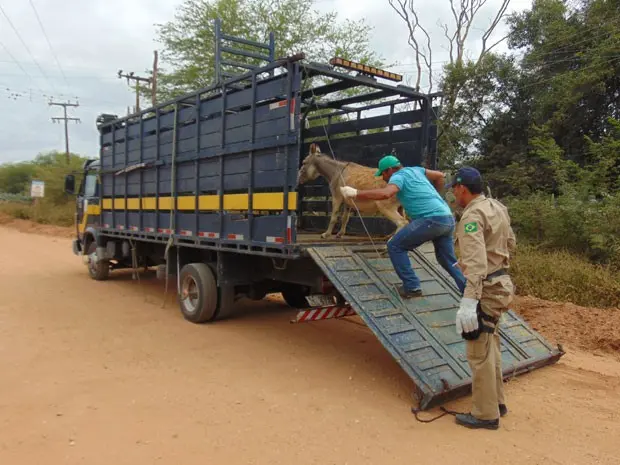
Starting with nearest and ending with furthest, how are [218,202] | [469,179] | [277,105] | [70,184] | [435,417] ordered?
[469,179]
[435,417]
[277,105]
[218,202]
[70,184]

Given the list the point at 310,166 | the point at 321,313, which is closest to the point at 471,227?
the point at 321,313

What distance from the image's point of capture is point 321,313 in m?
5.06

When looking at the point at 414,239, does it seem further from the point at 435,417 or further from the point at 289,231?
the point at 435,417

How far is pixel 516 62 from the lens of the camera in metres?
15.9

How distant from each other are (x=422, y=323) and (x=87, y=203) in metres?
8.18

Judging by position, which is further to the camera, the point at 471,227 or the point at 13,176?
the point at 13,176

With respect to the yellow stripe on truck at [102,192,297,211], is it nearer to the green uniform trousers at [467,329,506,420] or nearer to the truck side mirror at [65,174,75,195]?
the truck side mirror at [65,174,75,195]

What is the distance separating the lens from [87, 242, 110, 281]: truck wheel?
991 centimetres

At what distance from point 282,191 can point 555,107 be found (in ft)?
40.8

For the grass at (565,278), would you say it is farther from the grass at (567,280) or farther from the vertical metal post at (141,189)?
the vertical metal post at (141,189)

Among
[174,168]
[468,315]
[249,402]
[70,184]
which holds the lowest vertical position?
[249,402]

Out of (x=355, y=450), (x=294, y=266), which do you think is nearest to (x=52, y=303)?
(x=294, y=266)

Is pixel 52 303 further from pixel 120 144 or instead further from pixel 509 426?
pixel 509 426

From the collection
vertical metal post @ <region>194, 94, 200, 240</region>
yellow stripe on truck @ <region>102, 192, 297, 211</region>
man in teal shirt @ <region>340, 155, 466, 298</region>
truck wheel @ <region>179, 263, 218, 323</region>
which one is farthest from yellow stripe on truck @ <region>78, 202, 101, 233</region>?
man in teal shirt @ <region>340, 155, 466, 298</region>
